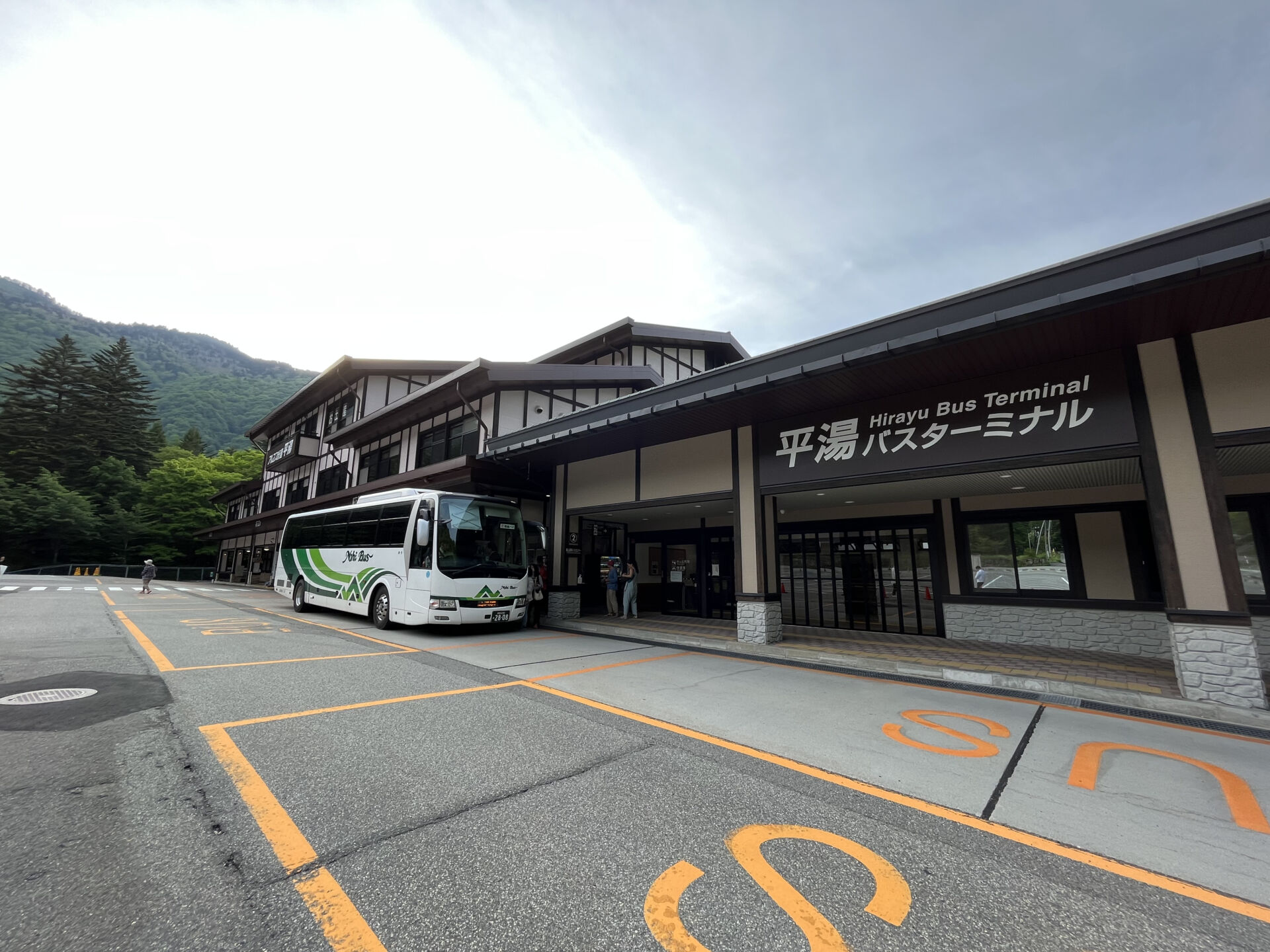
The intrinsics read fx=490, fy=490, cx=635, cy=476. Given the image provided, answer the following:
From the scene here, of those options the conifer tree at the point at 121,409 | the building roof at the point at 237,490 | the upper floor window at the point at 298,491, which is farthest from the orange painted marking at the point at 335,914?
the conifer tree at the point at 121,409

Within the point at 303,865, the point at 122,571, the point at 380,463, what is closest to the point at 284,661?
the point at 303,865

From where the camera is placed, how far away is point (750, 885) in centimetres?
222

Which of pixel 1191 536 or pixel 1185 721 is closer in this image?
pixel 1185 721

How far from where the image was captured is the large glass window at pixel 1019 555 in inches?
368

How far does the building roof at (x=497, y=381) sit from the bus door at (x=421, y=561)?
454cm

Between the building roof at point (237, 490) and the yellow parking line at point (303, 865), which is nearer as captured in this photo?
the yellow parking line at point (303, 865)

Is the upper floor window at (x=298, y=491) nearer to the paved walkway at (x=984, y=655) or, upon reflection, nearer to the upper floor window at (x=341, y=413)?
the upper floor window at (x=341, y=413)

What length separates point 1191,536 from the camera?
5.58 metres

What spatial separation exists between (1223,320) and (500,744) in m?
8.80

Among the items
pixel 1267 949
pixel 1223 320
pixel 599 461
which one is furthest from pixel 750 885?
pixel 599 461

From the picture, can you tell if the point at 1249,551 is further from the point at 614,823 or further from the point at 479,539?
the point at 479,539

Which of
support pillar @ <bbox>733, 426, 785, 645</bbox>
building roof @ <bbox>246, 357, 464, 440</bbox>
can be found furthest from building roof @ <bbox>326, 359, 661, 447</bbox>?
support pillar @ <bbox>733, 426, 785, 645</bbox>

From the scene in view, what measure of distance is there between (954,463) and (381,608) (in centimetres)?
1141

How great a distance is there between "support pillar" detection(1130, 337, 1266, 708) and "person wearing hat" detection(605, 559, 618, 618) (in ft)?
34.1
